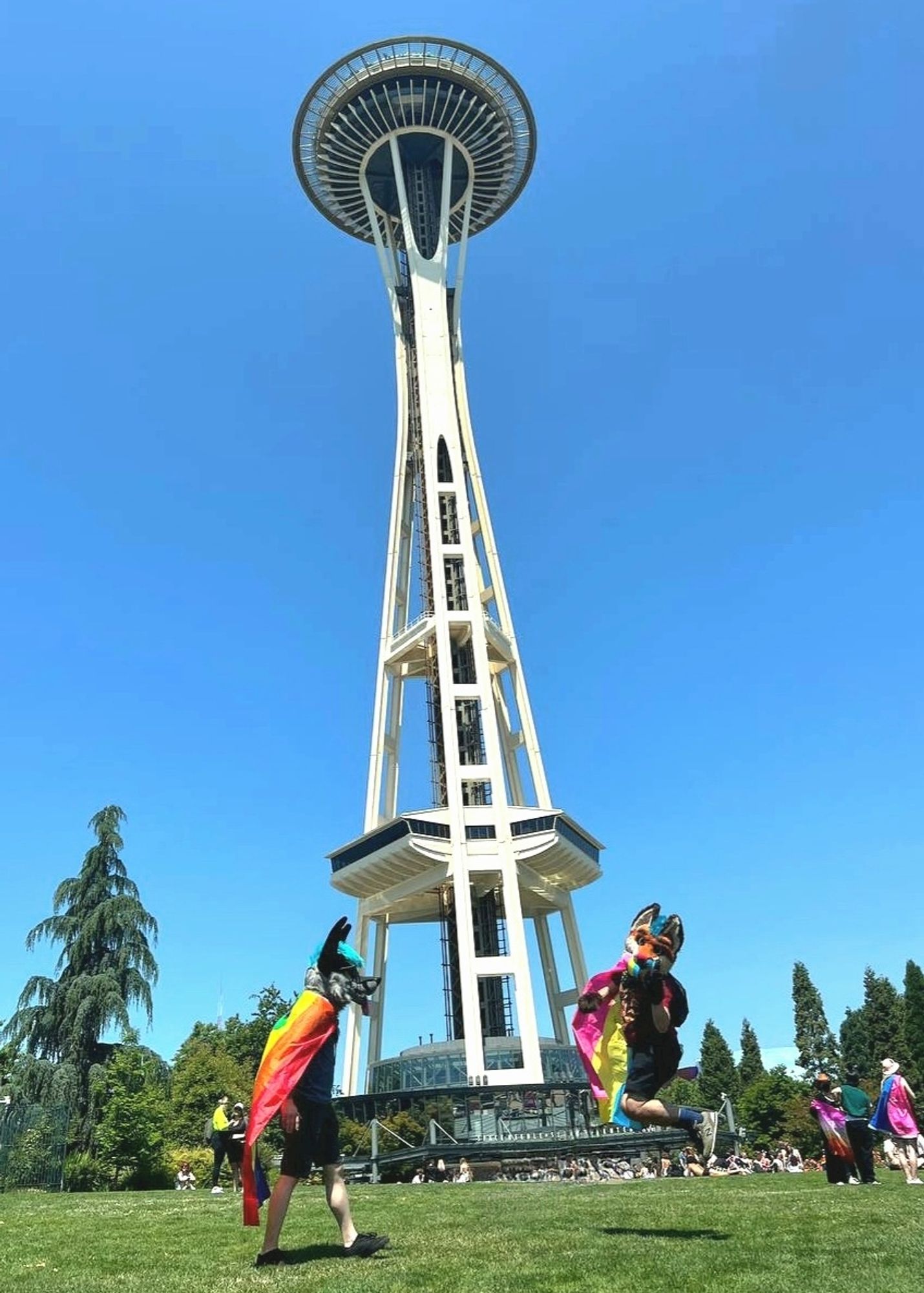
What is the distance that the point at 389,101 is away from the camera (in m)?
62.8

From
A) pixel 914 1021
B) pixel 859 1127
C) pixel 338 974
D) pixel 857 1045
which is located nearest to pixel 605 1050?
pixel 338 974

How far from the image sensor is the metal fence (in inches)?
969

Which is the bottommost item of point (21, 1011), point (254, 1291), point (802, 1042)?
point (254, 1291)

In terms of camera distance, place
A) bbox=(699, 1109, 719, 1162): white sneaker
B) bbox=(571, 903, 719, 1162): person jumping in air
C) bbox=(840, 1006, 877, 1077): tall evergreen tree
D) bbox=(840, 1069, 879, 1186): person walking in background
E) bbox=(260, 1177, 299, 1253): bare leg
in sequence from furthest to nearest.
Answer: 1. bbox=(840, 1006, 877, 1077): tall evergreen tree
2. bbox=(840, 1069, 879, 1186): person walking in background
3. bbox=(571, 903, 719, 1162): person jumping in air
4. bbox=(699, 1109, 719, 1162): white sneaker
5. bbox=(260, 1177, 299, 1253): bare leg

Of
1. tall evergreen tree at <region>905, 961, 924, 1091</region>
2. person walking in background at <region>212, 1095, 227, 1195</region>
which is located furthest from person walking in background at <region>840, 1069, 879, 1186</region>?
tall evergreen tree at <region>905, 961, 924, 1091</region>

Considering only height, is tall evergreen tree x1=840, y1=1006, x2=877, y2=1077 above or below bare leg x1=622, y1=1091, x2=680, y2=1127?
above

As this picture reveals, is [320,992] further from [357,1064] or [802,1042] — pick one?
[802,1042]

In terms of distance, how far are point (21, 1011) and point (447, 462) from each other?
36219 mm

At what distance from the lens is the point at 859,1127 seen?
14.5 meters

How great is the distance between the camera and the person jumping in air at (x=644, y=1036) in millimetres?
8445

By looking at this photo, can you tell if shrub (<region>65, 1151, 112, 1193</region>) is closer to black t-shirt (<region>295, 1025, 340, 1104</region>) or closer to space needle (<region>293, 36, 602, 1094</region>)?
space needle (<region>293, 36, 602, 1094</region>)

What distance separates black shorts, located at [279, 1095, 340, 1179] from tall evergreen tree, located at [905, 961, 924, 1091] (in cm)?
7899

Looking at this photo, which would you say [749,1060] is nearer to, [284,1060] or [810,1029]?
[810,1029]

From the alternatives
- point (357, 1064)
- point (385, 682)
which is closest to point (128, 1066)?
point (357, 1064)
